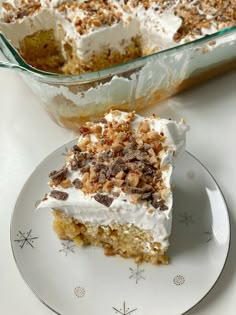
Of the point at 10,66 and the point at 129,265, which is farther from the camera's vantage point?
the point at 10,66

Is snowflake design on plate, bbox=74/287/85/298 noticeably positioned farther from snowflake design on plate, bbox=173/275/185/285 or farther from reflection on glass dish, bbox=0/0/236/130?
reflection on glass dish, bbox=0/0/236/130

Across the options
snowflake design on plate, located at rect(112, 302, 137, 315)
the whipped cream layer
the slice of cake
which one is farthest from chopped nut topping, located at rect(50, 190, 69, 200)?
the whipped cream layer

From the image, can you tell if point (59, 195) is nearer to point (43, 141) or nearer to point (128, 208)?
point (128, 208)

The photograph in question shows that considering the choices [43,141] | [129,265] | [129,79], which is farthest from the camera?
[43,141]

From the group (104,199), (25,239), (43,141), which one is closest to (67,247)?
(25,239)

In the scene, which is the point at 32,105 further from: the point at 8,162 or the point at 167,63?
the point at 167,63

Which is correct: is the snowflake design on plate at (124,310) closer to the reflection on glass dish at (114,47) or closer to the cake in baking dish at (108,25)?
the reflection on glass dish at (114,47)

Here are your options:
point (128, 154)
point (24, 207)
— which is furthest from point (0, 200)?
point (128, 154)
